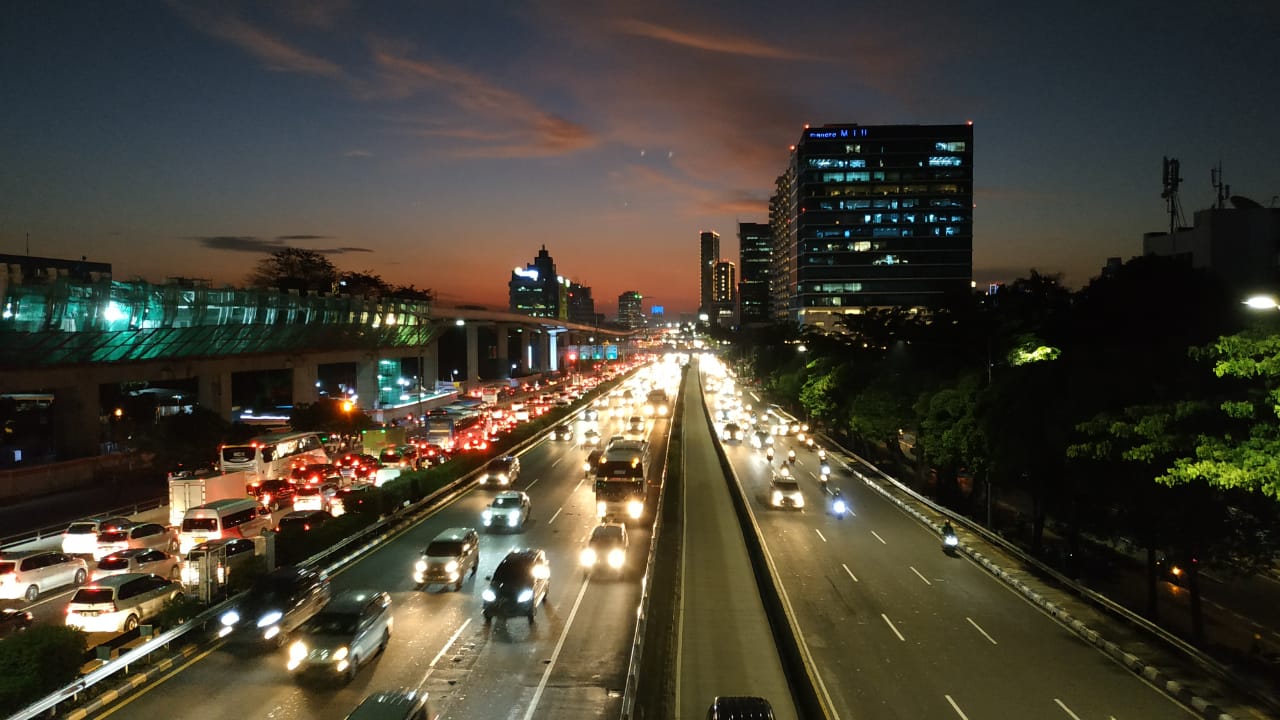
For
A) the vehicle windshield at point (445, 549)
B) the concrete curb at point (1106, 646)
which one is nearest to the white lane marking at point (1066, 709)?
the concrete curb at point (1106, 646)

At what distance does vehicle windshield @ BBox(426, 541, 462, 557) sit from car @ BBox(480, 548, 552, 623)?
2.79 metres

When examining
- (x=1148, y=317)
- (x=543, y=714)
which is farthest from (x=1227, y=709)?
(x=1148, y=317)

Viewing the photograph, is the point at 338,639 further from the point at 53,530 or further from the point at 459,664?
the point at 53,530

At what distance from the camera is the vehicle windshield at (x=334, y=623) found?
55.4 feet

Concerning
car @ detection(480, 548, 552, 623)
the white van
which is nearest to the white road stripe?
car @ detection(480, 548, 552, 623)

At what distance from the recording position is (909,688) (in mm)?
18500

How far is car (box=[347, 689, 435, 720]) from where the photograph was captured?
1230 cm

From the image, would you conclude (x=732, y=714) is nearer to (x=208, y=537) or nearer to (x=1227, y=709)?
(x=1227, y=709)

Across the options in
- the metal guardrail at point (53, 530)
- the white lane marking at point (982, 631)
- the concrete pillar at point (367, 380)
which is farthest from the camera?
the concrete pillar at point (367, 380)

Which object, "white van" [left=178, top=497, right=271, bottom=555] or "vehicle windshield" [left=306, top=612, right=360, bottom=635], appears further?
"white van" [left=178, top=497, right=271, bottom=555]

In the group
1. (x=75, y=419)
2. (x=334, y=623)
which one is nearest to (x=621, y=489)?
(x=334, y=623)

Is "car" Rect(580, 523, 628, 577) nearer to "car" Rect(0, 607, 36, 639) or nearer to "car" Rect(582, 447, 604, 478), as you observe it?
"car" Rect(0, 607, 36, 639)

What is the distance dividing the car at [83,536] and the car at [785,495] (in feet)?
96.3

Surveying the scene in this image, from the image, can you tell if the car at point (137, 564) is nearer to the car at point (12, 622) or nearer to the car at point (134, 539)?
the car at point (134, 539)
